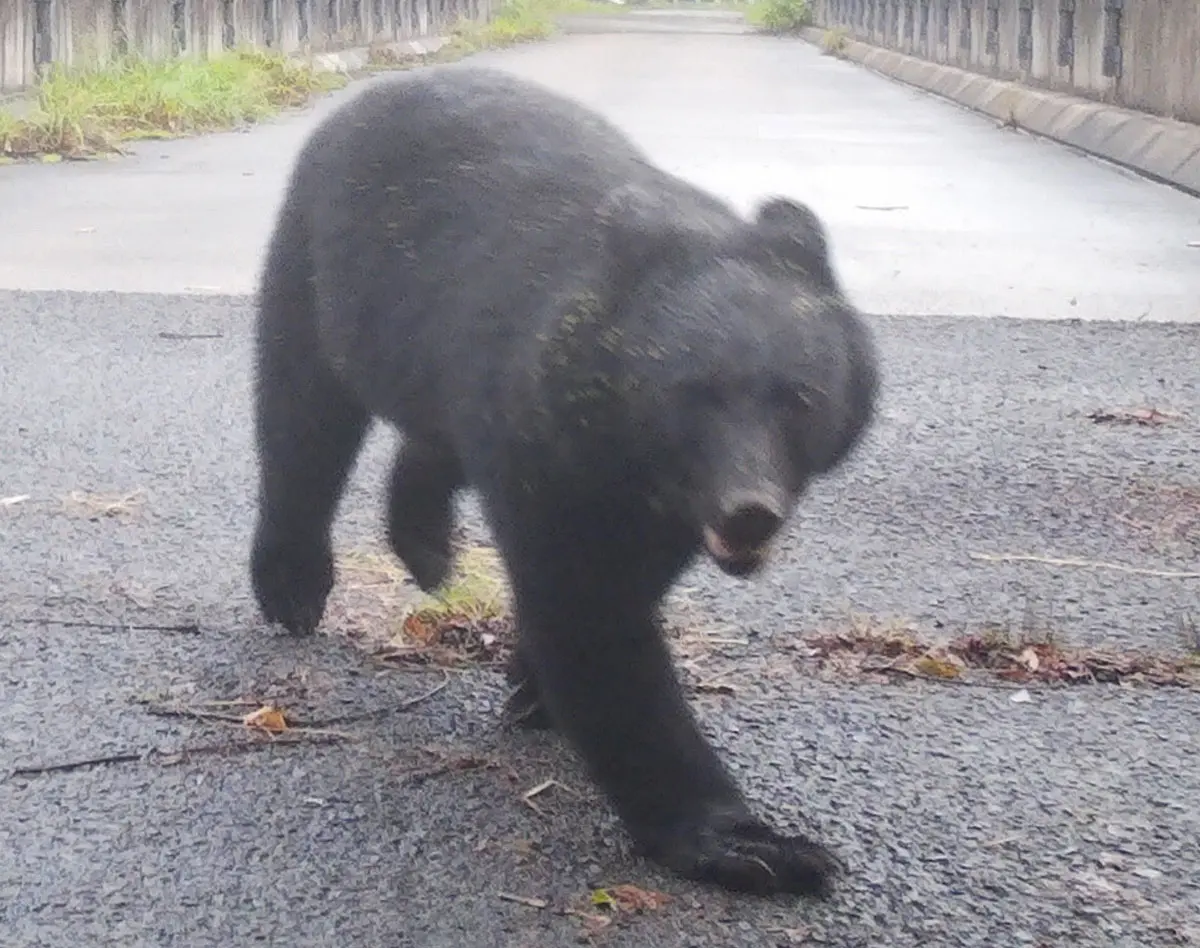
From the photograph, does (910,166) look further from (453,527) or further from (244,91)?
(453,527)

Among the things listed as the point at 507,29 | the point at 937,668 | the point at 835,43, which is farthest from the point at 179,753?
the point at 835,43

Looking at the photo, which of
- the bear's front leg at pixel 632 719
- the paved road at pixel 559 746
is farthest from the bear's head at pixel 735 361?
the paved road at pixel 559 746

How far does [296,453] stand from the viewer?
3.85 meters

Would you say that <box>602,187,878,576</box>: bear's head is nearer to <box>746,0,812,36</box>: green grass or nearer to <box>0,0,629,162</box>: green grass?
<box>0,0,629,162</box>: green grass

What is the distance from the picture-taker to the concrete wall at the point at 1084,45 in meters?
12.7

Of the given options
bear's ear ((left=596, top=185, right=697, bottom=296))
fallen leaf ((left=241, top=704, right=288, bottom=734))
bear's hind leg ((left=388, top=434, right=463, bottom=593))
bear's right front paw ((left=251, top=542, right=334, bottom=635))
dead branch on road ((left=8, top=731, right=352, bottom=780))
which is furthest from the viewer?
bear's hind leg ((left=388, top=434, right=463, bottom=593))

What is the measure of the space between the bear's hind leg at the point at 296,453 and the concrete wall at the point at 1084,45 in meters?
9.44

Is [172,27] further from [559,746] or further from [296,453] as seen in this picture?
[559,746]

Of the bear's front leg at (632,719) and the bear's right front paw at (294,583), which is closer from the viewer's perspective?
the bear's front leg at (632,719)

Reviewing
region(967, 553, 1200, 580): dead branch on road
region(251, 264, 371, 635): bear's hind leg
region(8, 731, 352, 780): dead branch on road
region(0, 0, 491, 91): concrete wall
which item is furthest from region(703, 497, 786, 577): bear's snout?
region(0, 0, 491, 91): concrete wall

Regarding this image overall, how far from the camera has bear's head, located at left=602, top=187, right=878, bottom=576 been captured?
268 cm

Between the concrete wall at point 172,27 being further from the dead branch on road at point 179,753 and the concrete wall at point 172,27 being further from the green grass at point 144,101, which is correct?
the dead branch on road at point 179,753

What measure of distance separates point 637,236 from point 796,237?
0.25 meters

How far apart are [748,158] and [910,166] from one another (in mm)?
1057
